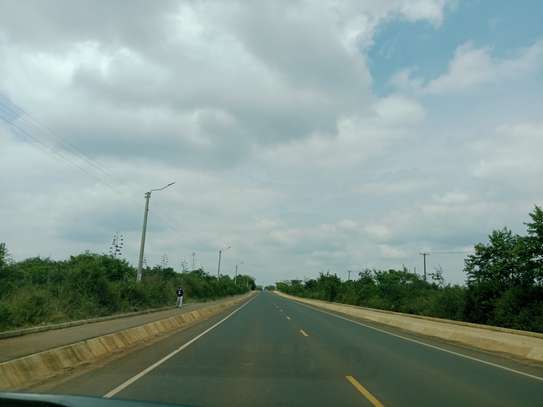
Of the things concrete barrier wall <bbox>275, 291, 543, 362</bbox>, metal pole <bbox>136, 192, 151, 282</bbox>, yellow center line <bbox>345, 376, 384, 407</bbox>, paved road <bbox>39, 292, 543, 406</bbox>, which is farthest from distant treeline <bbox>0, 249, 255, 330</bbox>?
concrete barrier wall <bbox>275, 291, 543, 362</bbox>

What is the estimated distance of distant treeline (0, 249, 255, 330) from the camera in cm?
1864

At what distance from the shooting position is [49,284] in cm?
2502

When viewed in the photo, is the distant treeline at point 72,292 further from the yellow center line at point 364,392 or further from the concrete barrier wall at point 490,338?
the concrete barrier wall at point 490,338

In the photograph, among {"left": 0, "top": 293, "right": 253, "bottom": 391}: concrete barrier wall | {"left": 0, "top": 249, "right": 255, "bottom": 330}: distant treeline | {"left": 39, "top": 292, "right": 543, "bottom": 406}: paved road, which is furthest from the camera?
{"left": 0, "top": 249, "right": 255, "bottom": 330}: distant treeline

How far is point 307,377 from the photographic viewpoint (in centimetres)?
1012

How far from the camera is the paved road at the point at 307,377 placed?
8094mm

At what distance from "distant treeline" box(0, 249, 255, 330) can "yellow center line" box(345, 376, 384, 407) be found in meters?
11.7

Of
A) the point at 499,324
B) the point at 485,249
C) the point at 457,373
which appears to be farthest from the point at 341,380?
the point at 485,249

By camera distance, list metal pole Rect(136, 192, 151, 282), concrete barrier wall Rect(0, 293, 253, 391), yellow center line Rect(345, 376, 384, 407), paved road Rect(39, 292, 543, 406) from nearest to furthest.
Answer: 1. yellow center line Rect(345, 376, 384, 407)
2. paved road Rect(39, 292, 543, 406)
3. concrete barrier wall Rect(0, 293, 253, 391)
4. metal pole Rect(136, 192, 151, 282)

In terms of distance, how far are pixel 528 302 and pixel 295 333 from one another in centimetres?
1416

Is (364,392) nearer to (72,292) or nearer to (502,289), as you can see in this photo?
(72,292)

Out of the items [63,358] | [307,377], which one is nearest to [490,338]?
[307,377]

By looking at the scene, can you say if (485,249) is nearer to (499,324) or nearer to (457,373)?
(499,324)

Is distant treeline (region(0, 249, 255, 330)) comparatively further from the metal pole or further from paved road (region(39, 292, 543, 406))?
paved road (region(39, 292, 543, 406))
